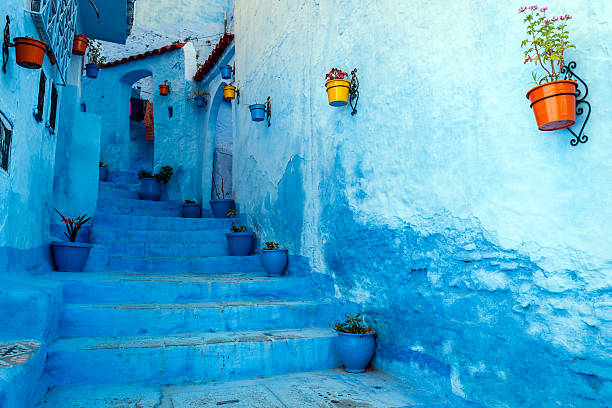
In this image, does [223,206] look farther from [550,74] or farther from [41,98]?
[550,74]

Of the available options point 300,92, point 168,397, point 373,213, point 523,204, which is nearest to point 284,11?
point 300,92

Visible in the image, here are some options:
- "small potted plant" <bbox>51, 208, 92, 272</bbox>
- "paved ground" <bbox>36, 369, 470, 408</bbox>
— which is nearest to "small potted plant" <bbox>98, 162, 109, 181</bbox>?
"small potted plant" <bbox>51, 208, 92, 272</bbox>

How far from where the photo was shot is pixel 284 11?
5375 millimetres

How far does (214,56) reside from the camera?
855 centimetres

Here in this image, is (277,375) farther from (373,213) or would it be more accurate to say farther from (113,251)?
(113,251)

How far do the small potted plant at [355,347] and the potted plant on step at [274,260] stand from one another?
63.9 inches

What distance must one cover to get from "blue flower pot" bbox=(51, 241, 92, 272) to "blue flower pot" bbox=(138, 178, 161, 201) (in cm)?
488

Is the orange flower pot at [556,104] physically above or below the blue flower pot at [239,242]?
above

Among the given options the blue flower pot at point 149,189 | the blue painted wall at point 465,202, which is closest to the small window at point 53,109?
the blue painted wall at point 465,202

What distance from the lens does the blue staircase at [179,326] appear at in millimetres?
2825

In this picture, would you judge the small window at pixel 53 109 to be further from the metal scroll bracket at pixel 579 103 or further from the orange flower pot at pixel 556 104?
the metal scroll bracket at pixel 579 103

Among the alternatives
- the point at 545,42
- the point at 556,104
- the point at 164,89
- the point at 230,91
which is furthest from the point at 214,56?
the point at 556,104

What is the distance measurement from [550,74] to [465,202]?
82cm

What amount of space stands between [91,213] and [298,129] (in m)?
3.15
